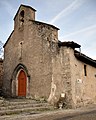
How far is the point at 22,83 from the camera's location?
15.7 m

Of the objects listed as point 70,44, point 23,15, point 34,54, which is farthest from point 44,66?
point 23,15

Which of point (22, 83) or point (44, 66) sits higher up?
point (44, 66)

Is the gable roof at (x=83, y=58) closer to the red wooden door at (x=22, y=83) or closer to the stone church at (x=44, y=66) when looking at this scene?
the stone church at (x=44, y=66)

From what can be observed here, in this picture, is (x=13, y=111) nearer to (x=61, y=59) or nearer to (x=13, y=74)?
(x=61, y=59)

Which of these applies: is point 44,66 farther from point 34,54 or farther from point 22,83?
point 22,83

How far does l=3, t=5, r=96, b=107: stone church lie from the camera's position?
13.1m

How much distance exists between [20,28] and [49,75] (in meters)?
5.39

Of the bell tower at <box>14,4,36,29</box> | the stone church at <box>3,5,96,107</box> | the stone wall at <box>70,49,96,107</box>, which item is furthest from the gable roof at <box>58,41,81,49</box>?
the bell tower at <box>14,4,36,29</box>

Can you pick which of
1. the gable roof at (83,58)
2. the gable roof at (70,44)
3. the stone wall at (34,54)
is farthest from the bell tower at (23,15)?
the gable roof at (83,58)

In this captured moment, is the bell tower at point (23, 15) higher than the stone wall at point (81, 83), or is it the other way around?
the bell tower at point (23, 15)

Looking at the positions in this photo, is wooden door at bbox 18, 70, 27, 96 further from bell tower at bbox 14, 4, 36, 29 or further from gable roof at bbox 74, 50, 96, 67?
gable roof at bbox 74, 50, 96, 67

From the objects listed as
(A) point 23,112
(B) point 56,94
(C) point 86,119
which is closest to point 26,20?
(B) point 56,94

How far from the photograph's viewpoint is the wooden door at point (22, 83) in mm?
15352

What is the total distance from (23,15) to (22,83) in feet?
19.2
